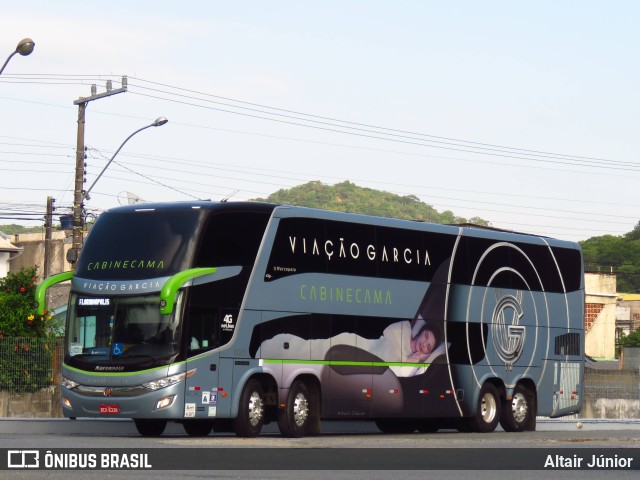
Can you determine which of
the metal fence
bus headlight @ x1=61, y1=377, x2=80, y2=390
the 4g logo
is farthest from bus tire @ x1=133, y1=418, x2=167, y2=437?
the metal fence

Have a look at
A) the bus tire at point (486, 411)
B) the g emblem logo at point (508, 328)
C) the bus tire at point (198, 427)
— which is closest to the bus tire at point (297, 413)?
the bus tire at point (198, 427)

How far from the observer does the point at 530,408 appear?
99.4 feet

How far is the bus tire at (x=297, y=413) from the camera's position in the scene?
Result: 23.9 meters

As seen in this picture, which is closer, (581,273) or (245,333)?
(245,333)

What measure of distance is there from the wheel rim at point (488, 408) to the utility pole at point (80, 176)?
53.0 ft

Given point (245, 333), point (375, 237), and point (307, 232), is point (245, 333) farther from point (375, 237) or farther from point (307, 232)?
point (375, 237)

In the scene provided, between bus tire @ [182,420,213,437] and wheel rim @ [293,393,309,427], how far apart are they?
62.8 inches

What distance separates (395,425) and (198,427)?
6.67m

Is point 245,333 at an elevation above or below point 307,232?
below

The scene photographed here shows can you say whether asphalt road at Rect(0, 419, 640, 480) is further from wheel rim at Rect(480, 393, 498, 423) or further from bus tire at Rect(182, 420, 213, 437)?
wheel rim at Rect(480, 393, 498, 423)

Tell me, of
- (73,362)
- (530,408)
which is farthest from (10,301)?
(530,408)

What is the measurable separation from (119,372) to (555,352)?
40.3 ft

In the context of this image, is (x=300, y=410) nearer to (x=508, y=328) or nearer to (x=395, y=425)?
(x=395, y=425)

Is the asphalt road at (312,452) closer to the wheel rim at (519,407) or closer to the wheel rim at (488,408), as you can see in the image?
the wheel rim at (488,408)
